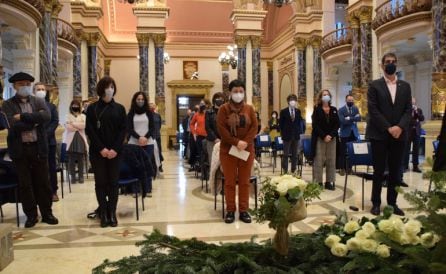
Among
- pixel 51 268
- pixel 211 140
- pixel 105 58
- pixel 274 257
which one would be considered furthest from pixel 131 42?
pixel 274 257

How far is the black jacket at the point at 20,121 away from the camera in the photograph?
4782 mm

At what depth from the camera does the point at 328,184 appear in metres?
7.47

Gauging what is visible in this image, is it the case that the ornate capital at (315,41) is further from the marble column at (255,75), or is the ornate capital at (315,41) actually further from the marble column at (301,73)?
the marble column at (255,75)

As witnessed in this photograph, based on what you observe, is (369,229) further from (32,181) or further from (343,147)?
(343,147)

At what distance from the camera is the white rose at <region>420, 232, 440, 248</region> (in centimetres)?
154

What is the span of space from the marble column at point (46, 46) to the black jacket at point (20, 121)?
7482 millimetres

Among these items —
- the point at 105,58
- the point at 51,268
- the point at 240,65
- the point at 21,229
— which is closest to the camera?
the point at 51,268

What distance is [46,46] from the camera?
11.9 metres

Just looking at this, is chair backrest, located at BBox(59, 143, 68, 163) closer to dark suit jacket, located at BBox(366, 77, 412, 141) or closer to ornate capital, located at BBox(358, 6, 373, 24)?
dark suit jacket, located at BBox(366, 77, 412, 141)

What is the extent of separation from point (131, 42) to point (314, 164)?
58.4 feet

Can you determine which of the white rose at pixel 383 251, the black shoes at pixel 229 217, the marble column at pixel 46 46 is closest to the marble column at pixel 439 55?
the black shoes at pixel 229 217

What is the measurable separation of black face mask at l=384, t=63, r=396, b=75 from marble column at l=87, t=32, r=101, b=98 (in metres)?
14.7

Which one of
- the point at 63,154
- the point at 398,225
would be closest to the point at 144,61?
the point at 63,154

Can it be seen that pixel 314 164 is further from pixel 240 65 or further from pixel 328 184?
pixel 240 65
